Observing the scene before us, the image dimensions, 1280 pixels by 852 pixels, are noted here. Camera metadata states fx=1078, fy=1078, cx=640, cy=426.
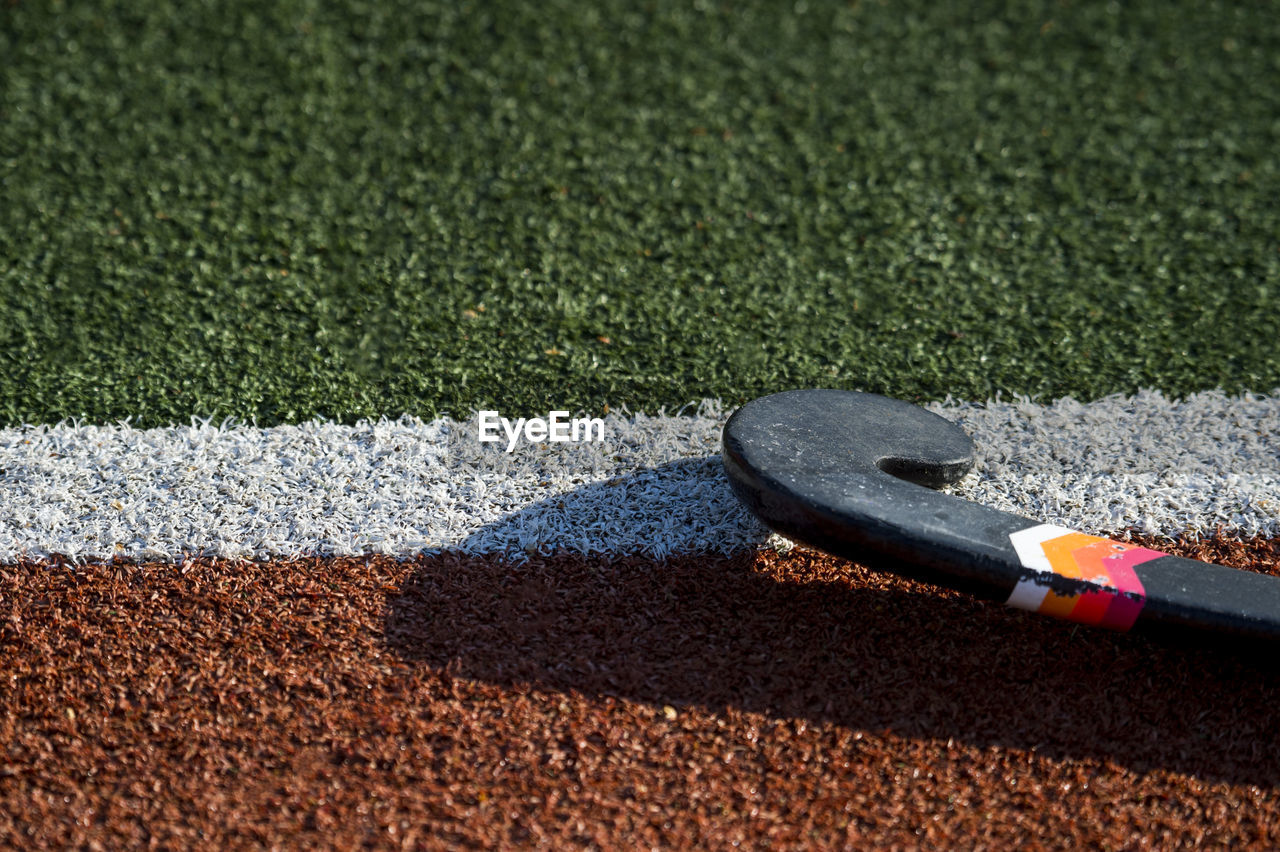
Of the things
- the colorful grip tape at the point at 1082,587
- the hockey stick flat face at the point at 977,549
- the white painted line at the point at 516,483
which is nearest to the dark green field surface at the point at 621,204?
the white painted line at the point at 516,483

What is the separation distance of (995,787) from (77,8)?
457 centimetres

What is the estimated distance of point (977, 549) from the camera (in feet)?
Answer: 7.10

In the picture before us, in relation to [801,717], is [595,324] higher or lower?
higher

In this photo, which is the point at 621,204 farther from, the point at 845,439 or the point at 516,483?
the point at 845,439

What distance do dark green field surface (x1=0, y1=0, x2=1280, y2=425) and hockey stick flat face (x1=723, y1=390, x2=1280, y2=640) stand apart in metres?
0.72

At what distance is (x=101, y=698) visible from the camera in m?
2.14

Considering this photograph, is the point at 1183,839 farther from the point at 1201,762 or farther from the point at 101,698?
the point at 101,698

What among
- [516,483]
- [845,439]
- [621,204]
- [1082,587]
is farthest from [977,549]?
[621,204]

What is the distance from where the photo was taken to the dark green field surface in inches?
123

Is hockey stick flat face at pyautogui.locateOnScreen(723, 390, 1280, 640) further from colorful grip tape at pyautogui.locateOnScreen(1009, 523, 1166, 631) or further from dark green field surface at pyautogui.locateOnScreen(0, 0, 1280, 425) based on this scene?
dark green field surface at pyautogui.locateOnScreen(0, 0, 1280, 425)

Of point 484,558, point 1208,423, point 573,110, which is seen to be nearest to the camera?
point 484,558

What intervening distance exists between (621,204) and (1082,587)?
6.95ft

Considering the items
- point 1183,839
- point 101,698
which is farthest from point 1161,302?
point 101,698

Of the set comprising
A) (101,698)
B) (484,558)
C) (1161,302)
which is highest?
(1161,302)
